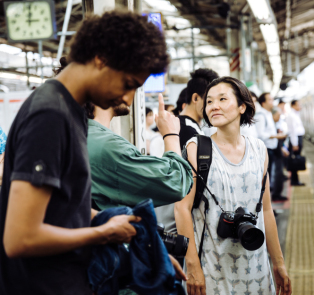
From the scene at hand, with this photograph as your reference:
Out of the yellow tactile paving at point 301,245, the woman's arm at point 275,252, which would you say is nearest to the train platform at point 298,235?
the yellow tactile paving at point 301,245

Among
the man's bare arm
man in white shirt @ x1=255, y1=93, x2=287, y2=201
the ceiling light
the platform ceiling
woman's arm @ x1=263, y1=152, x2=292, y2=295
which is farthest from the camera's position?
the ceiling light

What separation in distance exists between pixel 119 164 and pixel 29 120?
53cm

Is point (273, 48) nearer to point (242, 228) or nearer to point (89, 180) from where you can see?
point (242, 228)

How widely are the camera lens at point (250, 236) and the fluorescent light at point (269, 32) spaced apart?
6384 mm

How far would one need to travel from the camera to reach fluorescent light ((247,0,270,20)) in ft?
19.9

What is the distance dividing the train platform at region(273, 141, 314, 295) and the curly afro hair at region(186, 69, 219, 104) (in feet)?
7.07

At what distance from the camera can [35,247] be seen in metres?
0.99

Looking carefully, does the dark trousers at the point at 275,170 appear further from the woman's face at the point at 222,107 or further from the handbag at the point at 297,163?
the woman's face at the point at 222,107

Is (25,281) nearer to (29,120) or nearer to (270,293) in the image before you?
(29,120)

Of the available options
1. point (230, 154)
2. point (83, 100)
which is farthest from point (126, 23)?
point (230, 154)

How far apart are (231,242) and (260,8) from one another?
17.3ft

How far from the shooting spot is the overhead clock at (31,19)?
5.83 m

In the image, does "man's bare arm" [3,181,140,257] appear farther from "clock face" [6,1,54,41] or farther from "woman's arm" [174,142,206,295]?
"clock face" [6,1,54,41]

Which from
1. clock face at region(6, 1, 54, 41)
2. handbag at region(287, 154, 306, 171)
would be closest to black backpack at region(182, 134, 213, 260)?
clock face at region(6, 1, 54, 41)
